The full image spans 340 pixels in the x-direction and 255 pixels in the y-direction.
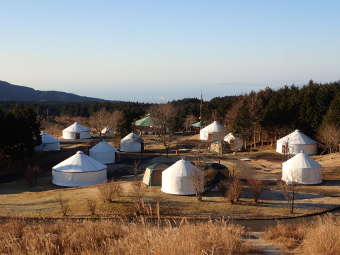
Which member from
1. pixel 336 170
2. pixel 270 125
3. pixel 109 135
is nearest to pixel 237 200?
pixel 336 170

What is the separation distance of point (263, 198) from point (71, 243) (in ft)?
55.1

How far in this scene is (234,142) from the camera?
4125cm

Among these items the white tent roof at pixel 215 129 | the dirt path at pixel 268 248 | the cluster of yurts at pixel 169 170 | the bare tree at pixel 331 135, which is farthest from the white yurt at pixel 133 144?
the dirt path at pixel 268 248

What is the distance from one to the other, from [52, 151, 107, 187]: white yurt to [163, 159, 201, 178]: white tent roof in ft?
20.8

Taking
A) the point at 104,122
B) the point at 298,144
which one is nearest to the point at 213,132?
the point at 298,144

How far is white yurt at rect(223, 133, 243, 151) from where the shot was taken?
40912 mm

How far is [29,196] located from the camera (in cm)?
2372

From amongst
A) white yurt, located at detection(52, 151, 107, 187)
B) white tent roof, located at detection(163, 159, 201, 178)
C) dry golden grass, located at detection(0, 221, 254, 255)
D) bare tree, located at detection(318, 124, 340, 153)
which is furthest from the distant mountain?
dry golden grass, located at detection(0, 221, 254, 255)

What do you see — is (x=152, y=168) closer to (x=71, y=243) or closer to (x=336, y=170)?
(x=336, y=170)

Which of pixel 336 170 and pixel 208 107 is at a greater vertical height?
pixel 208 107

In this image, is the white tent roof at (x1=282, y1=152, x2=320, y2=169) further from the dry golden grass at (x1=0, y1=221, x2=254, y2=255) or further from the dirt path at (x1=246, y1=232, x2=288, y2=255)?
the dry golden grass at (x1=0, y1=221, x2=254, y2=255)

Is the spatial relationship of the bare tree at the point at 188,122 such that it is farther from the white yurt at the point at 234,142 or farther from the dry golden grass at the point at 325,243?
the dry golden grass at the point at 325,243

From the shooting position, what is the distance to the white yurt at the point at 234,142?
40912mm

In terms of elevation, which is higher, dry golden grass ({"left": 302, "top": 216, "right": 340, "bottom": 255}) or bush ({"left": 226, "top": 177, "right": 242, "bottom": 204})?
dry golden grass ({"left": 302, "top": 216, "right": 340, "bottom": 255})
